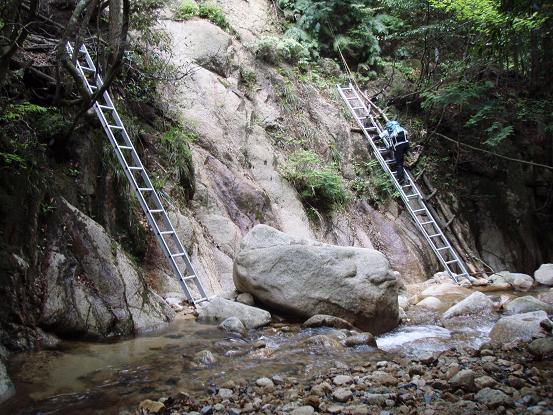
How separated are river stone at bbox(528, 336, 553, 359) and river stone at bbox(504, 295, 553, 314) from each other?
2699 mm

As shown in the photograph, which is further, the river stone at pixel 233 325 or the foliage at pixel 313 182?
the foliage at pixel 313 182

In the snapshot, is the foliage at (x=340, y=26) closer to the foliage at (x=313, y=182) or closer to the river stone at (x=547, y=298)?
the foliage at (x=313, y=182)

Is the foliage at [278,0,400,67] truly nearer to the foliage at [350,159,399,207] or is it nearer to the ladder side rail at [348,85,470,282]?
the ladder side rail at [348,85,470,282]

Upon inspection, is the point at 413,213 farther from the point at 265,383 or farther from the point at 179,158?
the point at 265,383

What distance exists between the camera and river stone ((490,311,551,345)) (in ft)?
18.0

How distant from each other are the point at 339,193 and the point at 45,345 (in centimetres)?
782

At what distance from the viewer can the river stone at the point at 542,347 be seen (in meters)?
4.68

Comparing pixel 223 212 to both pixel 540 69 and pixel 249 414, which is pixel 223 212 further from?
pixel 540 69

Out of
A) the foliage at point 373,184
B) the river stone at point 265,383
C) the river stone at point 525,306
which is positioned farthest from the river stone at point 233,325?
the foliage at point 373,184

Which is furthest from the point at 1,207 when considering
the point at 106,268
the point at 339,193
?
the point at 339,193

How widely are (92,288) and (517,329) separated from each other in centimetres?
503

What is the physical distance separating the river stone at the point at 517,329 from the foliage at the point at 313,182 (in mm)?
5612

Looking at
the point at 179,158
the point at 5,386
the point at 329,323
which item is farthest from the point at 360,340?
the point at 179,158

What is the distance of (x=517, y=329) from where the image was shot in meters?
5.67
